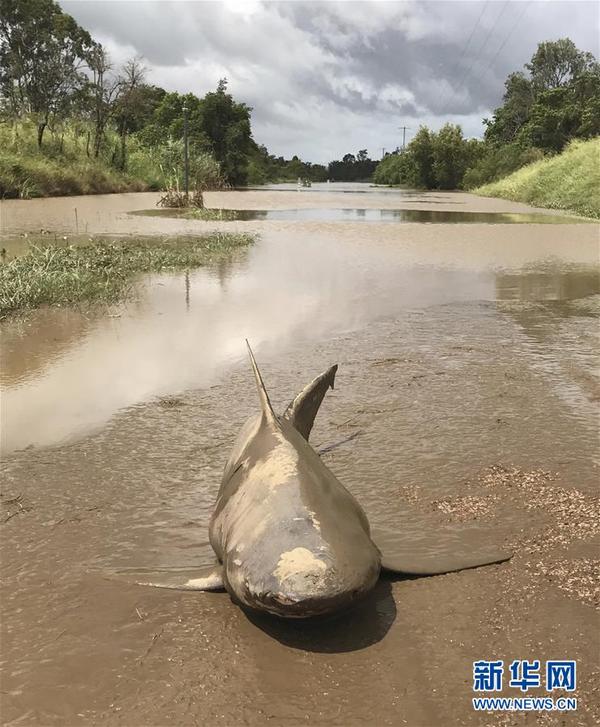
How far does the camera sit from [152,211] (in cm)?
2419

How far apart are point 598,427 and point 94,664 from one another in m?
3.57

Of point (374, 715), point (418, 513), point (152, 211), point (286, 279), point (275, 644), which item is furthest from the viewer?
point (152, 211)

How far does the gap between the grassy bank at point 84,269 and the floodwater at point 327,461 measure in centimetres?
38

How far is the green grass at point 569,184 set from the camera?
2775 cm

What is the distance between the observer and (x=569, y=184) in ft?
102

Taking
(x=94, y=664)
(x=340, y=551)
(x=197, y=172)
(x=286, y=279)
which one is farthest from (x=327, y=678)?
(x=197, y=172)

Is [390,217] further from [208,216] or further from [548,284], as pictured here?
[548,284]

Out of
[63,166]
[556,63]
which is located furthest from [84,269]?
[556,63]

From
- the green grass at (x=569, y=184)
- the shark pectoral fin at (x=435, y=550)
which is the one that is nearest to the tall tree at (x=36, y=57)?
the green grass at (x=569, y=184)

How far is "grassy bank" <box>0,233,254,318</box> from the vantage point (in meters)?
8.20

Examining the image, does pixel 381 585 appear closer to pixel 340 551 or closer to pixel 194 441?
pixel 340 551

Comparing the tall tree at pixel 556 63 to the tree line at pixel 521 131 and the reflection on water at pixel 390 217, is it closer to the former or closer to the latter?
the tree line at pixel 521 131

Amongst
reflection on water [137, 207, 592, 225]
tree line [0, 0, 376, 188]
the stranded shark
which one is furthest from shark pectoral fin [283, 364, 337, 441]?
tree line [0, 0, 376, 188]

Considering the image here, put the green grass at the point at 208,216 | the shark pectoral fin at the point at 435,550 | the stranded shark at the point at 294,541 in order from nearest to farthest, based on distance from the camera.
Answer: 1. the stranded shark at the point at 294,541
2. the shark pectoral fin at the point at 435,550
3. the green grass at the point at 208,216
